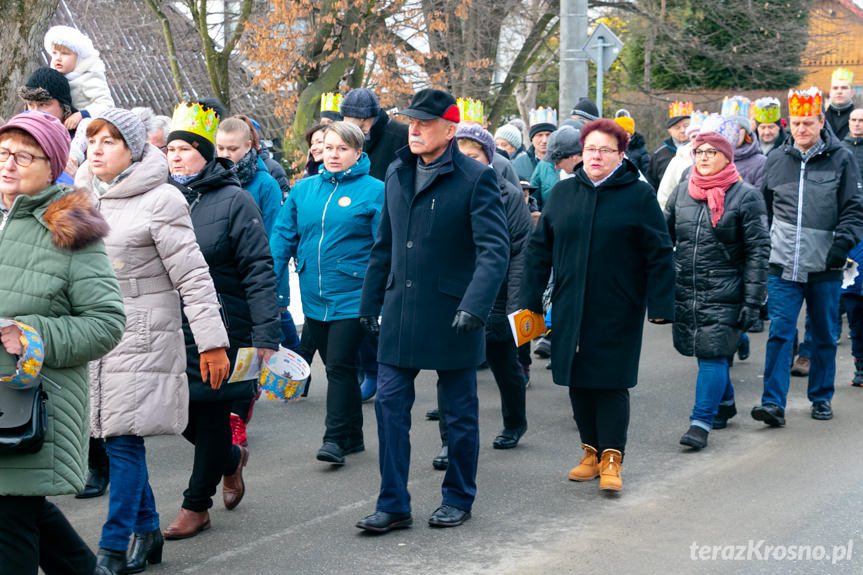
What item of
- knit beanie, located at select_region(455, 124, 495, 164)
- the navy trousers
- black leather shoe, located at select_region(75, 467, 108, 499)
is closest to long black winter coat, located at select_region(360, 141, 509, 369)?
the navy trousers

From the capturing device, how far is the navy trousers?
560cm

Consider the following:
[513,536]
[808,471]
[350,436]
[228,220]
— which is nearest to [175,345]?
[228,220]

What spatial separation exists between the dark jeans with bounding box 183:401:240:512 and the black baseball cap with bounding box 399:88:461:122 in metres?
1.65

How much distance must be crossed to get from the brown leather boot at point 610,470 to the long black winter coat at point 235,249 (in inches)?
77.0

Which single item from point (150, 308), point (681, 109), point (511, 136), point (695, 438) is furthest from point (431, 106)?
point (681, 109)

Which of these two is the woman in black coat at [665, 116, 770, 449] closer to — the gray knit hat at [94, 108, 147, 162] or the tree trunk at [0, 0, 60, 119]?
the gray knit hat at [94, 108, 147, 162]

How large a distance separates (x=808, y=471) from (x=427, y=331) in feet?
8.40

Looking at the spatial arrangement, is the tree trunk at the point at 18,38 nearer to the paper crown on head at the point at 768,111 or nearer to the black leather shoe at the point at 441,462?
the black leather shoe at the point at 441,462

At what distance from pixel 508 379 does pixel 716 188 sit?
1.77 m

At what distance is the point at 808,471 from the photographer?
22.0ft

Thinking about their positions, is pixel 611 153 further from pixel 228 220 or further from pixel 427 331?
pixel 228 220

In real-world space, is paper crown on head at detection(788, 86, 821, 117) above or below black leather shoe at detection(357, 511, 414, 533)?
above

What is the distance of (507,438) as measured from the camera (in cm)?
734

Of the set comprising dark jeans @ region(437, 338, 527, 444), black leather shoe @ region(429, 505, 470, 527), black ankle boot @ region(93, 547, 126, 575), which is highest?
dark jeans @ region(437, 338, 527, 444)
